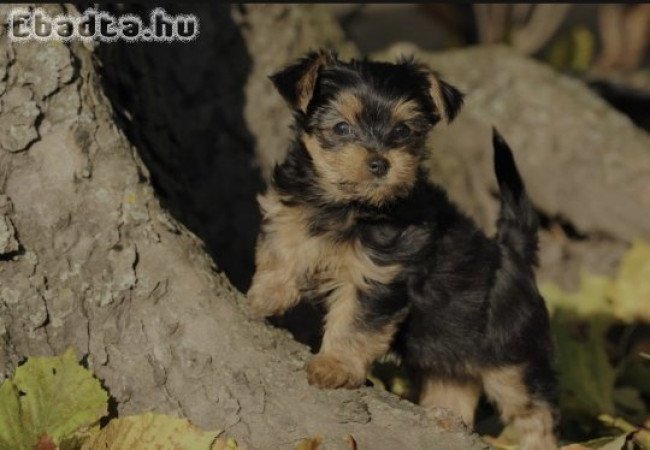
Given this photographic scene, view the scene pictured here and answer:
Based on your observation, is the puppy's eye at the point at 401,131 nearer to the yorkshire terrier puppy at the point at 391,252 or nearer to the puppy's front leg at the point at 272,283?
the yorkshire terrier puppy at the point at 391,252

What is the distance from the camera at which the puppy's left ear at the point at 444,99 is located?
15.5 ft

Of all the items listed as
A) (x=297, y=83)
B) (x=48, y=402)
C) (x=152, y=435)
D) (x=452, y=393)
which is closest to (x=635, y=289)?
(x=452, y=393)

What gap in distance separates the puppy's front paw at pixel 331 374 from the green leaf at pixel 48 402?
2.95 ft

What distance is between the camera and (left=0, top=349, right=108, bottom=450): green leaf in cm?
373

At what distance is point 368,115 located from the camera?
4.46 metres

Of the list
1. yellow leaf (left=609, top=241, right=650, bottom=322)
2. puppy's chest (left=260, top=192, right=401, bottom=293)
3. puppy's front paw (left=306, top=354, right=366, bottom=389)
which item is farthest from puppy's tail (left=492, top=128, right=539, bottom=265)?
yellow leaf (left=609, top=241, right=650, bottom=322)

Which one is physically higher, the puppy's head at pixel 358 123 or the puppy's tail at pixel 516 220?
the puppy's head at pixel 358 123

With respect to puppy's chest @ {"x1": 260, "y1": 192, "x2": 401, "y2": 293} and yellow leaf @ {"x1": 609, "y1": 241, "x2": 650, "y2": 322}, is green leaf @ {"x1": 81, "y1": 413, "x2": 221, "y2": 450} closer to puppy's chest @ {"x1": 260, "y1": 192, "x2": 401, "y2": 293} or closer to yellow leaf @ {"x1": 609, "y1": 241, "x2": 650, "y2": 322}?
puppy's chest @ {"x1": 260, "y1": 192, "x2": 401, "y2": 293}

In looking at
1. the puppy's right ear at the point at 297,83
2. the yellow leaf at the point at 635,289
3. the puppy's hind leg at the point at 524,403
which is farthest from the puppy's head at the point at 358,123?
the yellow leaf at the point at 635,289

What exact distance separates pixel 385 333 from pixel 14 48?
2.08 m

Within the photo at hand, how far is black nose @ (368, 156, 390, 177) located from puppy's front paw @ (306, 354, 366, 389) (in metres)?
0.86

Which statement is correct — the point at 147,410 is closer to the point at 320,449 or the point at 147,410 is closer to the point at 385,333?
the point at 320,449

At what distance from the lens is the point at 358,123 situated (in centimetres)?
446

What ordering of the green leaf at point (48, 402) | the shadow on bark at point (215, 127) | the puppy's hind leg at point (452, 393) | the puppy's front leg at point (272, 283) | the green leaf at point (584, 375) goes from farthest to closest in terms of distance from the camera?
the shadow on bark at point (215, 127), the green leaf at point (584, 375), the puppy's hind leg at point (452, 393), the puppy's front leg at point (272, 283), the green leaf at point (48, 402)
